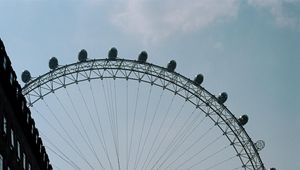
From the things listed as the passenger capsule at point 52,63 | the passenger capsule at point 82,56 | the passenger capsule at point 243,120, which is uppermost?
the passenger capsule at point 82,56

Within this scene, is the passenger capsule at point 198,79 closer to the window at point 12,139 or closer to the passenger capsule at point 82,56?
the passenger capsule at point 82,56

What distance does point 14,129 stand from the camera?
59.1 meters

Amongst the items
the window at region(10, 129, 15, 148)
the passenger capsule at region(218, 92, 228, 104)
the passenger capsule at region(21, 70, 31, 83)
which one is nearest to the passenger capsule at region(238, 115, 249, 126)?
the passenger capsule at region(218, 92, 228, 104)

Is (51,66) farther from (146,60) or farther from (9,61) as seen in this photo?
(9,61)

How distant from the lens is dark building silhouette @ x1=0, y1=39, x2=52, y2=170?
54344 millimetres

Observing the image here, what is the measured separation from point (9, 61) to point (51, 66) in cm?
2453

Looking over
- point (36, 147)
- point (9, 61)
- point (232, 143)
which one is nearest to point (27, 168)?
point (36, 147)

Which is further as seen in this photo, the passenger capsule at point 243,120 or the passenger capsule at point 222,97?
the passenger capsule at point 243,120

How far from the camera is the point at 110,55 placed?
84.2 metres

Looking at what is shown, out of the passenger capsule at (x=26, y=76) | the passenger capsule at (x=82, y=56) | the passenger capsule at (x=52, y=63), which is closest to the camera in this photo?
the passenger capsule at (x=26, y=76)

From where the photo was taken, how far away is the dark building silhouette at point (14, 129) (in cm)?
5434

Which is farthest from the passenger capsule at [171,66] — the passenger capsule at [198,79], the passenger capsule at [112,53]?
the passenger capsule at [112,53]

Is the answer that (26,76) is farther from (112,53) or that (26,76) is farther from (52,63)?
(112,53)

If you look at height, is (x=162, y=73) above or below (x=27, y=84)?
above
